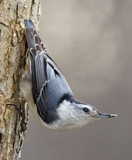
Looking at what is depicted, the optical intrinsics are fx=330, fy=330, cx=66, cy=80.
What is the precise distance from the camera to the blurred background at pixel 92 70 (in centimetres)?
361

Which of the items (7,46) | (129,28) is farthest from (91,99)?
(7,46)

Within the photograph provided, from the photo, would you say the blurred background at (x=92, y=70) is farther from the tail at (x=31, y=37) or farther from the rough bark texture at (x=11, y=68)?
the tail at (x=31, y=37)

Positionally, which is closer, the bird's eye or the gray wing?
the bird's eye

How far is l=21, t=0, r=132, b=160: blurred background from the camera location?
3.61 m

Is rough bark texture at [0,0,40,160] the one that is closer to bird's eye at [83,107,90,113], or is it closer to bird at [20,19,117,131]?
bird at [20,19,117,131]

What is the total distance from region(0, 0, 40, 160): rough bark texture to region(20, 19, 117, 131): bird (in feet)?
0.18

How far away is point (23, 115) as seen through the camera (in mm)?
2254

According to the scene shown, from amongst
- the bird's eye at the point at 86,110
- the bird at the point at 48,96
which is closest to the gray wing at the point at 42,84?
the bird at the point at 48,96

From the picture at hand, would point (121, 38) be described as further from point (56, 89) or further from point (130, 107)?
point (56, 89)

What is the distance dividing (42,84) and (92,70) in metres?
1.79

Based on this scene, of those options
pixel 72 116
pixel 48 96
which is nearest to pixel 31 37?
pixel 48 96

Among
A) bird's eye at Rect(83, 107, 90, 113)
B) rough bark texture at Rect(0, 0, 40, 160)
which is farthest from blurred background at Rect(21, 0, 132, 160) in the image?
bird's eye at Rect(83, 107, 90, 113)

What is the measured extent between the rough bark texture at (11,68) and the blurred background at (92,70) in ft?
4.45

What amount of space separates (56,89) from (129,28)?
230 cm
